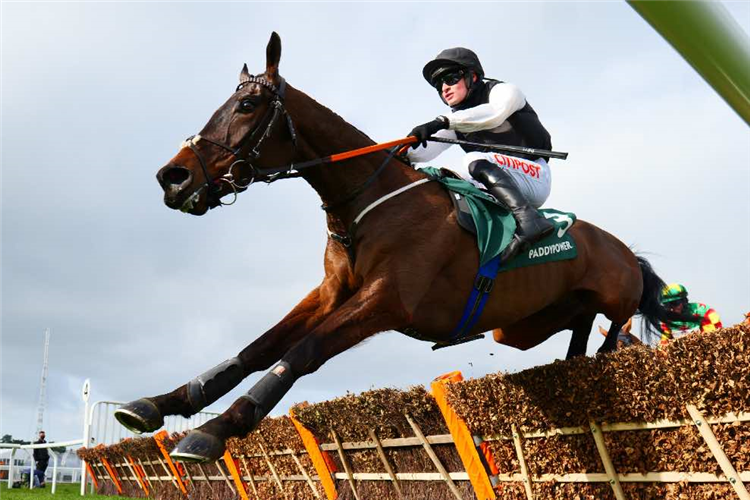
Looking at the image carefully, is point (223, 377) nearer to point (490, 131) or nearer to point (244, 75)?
point (244, 75)

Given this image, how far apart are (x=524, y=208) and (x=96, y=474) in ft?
56.4

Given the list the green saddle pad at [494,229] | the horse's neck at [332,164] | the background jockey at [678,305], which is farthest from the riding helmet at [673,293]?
the horse's neck at [332,164]

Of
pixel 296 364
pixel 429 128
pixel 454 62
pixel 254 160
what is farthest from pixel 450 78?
pixel 296 364

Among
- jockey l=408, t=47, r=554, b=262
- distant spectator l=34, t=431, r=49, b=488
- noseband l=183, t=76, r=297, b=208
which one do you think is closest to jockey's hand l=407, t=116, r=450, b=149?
jockey l=408, t=47, r=554, b=262

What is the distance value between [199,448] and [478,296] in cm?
190

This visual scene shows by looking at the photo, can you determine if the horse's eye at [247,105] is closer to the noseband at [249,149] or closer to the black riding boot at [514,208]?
the noseband at [249,149]

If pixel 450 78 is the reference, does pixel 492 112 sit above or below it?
below

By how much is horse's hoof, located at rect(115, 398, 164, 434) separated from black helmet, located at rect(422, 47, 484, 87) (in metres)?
2.89

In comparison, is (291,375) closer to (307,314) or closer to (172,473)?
(307,314)

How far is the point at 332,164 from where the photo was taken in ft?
15.1

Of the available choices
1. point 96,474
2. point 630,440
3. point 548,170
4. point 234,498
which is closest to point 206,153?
point 548,170

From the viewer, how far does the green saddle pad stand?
4.63m

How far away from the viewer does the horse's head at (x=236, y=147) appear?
13.0 feet

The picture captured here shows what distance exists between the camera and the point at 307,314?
4.66m
